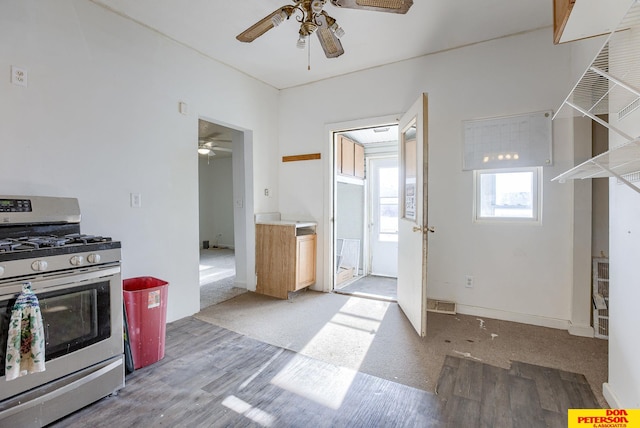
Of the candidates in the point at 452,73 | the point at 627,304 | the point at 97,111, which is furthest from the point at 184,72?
the point at 627,304

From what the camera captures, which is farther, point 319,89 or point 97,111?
point 319,89

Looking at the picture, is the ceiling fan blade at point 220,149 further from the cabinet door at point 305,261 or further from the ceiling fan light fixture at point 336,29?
the ceiling fan light fixture at point 336,29

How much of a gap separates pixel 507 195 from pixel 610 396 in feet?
5.81

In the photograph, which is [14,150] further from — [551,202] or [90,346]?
[551,202]

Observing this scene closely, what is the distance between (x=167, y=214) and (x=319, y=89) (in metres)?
2.40

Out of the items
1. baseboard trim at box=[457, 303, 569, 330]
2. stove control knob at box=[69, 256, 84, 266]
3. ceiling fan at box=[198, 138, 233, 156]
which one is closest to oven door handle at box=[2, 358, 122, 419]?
stove control knob at box=[69, 256, 84, 266]

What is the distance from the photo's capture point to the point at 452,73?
3.07 m

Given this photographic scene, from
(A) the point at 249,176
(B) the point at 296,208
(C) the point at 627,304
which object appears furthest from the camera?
(B) the point at 296,208

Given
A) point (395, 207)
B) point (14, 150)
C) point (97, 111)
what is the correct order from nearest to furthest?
point (14, 150) → point (97, 111) → point (395, 207)

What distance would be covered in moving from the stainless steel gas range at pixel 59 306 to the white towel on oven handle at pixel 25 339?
0.22 feet

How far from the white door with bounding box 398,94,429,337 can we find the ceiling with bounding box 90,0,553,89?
707 millimetres

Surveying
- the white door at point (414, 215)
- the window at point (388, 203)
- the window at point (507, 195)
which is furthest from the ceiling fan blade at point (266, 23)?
the window at point (388, 203)

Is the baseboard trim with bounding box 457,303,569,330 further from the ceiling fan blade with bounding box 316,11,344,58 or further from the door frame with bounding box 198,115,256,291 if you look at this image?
the ceiling fan blade with bounding box 316,11,344,58

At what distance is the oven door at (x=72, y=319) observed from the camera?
4.65ft
